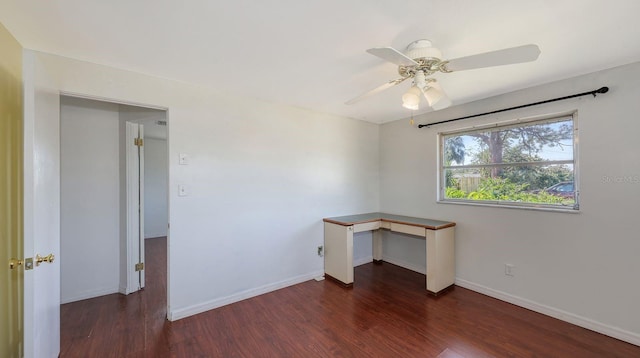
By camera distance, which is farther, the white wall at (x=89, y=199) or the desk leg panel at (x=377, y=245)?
the desk leg panel at (x=377, y=245)

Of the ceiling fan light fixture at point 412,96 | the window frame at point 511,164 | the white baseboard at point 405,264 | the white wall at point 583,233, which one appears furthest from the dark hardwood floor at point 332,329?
the ceiling fan light fixture at point 412,96

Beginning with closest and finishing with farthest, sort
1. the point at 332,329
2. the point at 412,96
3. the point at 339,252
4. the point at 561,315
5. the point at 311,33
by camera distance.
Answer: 1. the point at 311,33
2. the point at 412,96
3. the point at 332,329
4. the point at 561,315
5. the point at 339,252

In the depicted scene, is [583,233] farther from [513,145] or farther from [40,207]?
[40,207]

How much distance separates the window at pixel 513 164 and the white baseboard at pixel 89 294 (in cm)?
422

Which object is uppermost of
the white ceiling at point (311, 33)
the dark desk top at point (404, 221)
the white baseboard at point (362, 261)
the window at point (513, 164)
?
the white ceiling at point (311, 33)

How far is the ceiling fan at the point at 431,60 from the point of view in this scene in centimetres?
140

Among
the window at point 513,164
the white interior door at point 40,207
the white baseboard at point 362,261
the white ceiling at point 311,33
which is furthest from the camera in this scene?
the white baseboard at point 362,261

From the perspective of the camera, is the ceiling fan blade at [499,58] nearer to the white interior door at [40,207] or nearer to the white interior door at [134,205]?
the white interior door at [40,207]

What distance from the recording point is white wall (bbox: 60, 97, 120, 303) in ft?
9.11

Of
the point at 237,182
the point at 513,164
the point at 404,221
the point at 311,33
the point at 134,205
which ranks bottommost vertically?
the point at 404,221

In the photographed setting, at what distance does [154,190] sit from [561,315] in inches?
282

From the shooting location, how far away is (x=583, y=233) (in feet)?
7.78

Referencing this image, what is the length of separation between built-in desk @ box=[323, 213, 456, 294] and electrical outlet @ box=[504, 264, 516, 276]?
54 cm

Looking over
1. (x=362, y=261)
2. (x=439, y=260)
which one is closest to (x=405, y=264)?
(x=362, y=261)
